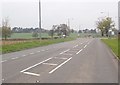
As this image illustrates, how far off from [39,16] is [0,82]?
3777cm

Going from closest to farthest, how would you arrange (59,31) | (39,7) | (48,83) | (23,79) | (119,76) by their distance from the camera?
1. (48,83)
2. (23,79)
3. (119,76)
4. (39,7)
5. (59,31)

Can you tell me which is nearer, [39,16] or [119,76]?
[119,76]

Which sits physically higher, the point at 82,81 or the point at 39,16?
the point at 39,16

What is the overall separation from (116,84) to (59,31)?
4969 inches

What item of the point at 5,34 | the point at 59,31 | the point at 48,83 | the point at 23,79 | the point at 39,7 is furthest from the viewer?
the point at 59,31

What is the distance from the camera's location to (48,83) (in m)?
9.98

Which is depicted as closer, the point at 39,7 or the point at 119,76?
the point at 119,76

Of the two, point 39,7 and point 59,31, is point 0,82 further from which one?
point 59,31

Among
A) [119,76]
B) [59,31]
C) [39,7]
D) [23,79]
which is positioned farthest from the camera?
[59,31]

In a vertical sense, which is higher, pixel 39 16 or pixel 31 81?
pixel 39 16

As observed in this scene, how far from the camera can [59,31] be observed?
446ft

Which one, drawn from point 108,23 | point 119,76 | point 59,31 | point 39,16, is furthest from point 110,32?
point 119,76

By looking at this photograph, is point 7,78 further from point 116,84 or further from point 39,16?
point 39,16

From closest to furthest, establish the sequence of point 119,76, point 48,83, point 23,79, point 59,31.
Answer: point 48,83 < point 23,79 < point 119,76 < point 59,31
